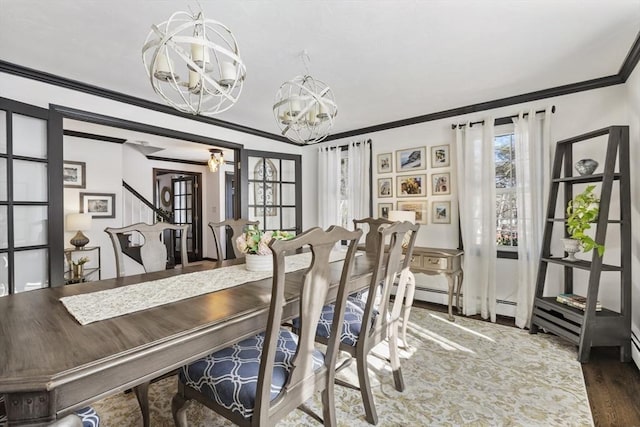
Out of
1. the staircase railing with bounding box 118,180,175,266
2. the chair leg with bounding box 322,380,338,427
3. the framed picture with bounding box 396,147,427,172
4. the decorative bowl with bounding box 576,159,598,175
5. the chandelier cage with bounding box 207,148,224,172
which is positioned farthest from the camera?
the chandelier cage with bounding box 207,148,224,172

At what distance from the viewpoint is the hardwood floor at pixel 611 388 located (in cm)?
→ 176

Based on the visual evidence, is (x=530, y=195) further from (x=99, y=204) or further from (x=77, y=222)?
(x=99, y=204)

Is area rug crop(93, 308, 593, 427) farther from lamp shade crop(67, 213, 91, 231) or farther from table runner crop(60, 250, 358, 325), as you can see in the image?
lamp shade crop(67, 213, 91, 231)

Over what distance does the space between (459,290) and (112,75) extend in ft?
13.0

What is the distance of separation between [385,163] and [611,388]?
3.05 metres

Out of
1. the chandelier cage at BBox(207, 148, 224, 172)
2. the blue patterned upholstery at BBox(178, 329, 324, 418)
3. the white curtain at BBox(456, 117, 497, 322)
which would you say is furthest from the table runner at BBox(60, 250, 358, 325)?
the chandelier cage at BBox(207, 148, 224, 172)

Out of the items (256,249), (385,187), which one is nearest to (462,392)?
(256,249)

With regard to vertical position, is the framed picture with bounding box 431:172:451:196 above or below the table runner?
above

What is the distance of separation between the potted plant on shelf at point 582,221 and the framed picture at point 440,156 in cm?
133

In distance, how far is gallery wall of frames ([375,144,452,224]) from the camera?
377 centimetres

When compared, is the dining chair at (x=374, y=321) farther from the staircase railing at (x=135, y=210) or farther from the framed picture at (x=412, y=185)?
the staircase railing at (x=135, y=210)

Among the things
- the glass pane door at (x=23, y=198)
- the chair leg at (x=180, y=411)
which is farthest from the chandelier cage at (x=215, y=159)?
the chair leg at (x=180, y=411)

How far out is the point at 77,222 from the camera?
423cm

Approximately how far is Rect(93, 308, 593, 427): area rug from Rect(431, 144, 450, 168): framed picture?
1.99 meters
